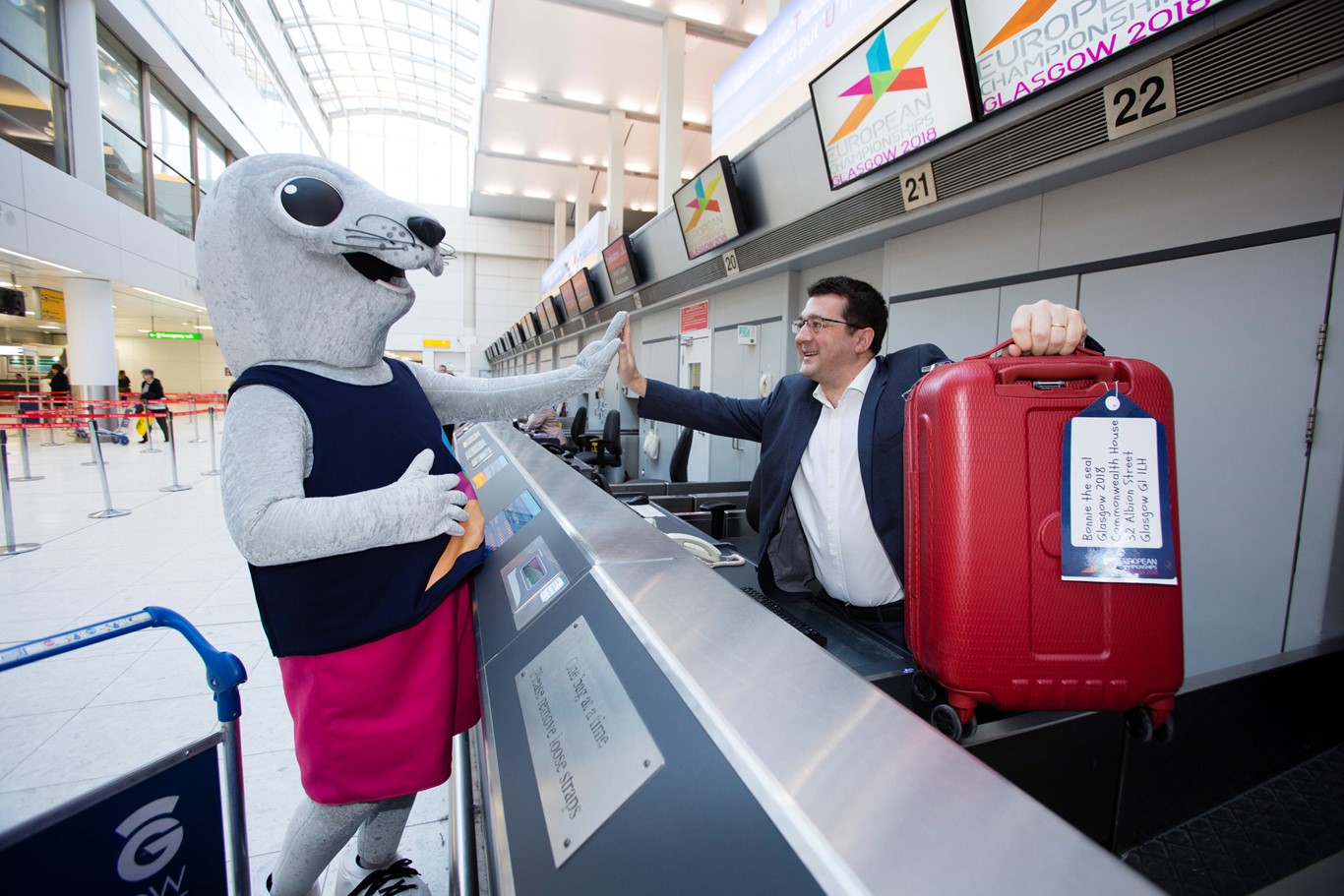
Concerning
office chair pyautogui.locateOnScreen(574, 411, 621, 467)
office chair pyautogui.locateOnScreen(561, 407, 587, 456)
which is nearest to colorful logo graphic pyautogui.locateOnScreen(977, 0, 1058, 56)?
office chair pyautogui.locateOnScreen(574, 411, 621, 467)

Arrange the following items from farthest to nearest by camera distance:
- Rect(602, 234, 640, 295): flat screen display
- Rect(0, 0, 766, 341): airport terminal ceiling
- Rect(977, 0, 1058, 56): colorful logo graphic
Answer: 1. Rect(602, 234, 640, 295): flat screen display
2. Rect(0, 0, 766, 341): airport terminal ceiling
3. Rect(977, 0, 1058, 56): colorful logo graphic

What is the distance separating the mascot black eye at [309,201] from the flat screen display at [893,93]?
272cm

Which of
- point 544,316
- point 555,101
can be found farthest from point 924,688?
point 544,316

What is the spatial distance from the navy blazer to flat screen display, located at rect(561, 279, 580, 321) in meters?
9.13

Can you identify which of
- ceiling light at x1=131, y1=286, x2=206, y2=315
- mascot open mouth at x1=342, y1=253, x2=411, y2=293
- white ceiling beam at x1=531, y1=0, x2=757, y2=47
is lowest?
mascot open mouth at x1=342, y1=253, x2=411, y2=293

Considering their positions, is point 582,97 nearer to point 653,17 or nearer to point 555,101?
point 555,101

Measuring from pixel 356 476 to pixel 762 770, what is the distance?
1012mm

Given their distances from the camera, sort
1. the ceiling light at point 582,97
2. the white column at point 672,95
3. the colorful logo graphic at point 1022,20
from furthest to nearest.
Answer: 1. the ceiling light at point 582,97
2. the white column at point 672,95
3. the colorful logo graphic at point 1022,20

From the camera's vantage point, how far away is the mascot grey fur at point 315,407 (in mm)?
1051

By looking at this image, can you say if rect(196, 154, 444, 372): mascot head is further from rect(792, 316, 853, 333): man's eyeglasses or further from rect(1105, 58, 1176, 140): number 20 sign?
rect(1105, 58, 1176, 140): number 20 sign

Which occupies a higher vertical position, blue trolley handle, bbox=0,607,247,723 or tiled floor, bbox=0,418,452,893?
blue trolley handle, bbox=0,607,247,723

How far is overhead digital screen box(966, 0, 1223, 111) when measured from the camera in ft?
6.69

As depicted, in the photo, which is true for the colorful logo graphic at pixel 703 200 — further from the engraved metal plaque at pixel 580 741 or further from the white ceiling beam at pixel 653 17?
the engraved metal plaque at pixel 580 741

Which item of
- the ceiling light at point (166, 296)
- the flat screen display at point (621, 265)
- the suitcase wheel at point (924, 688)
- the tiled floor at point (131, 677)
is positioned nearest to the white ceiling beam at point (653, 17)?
the flat screen display at point (621, 265)
